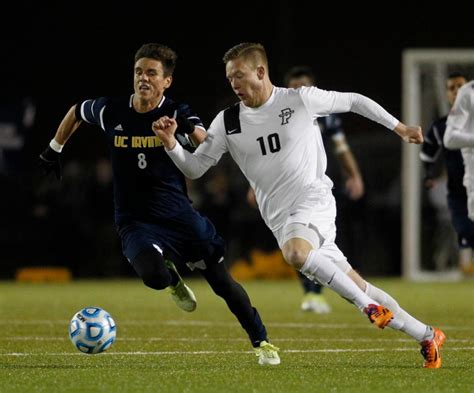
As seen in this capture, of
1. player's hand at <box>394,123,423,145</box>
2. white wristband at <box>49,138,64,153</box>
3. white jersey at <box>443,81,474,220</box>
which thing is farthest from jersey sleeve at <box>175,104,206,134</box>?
white jersey at <box>443,81,474,220</box>

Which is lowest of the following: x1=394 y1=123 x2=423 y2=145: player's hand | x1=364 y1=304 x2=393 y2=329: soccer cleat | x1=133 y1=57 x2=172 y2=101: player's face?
x1=364 y1=304 x2=393 y2=329: soccer cleat

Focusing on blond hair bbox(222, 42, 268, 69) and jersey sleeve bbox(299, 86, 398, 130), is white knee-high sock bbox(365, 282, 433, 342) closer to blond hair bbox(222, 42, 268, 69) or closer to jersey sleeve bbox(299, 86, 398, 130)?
jersey sleeve bbox(299, 86, 398, 130)

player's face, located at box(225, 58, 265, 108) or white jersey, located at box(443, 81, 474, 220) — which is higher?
player's face, located at box(225, 58, 265, 108)

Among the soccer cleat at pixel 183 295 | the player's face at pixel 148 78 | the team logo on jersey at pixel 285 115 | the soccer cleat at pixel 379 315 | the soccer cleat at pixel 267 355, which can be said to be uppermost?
the player's face at pixel 148 78

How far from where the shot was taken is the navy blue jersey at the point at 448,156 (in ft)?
37.4

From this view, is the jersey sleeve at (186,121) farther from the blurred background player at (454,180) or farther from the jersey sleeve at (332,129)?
the jersey sleeve at (332,129)

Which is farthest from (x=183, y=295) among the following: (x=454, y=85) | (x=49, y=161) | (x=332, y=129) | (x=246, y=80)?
(x=332, y=129)

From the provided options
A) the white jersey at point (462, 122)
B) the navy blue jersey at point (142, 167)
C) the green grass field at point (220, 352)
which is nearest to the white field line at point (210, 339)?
the green grass field at point (220, 352)

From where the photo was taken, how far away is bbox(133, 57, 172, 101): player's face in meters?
8.17

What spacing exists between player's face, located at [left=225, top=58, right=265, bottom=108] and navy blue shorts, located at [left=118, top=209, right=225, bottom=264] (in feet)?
3.36

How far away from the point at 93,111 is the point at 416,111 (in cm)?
1252

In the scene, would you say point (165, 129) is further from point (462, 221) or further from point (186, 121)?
point (462, 221)

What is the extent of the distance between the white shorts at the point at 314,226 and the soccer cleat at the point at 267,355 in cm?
62

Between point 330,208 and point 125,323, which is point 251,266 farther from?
point 330,208
